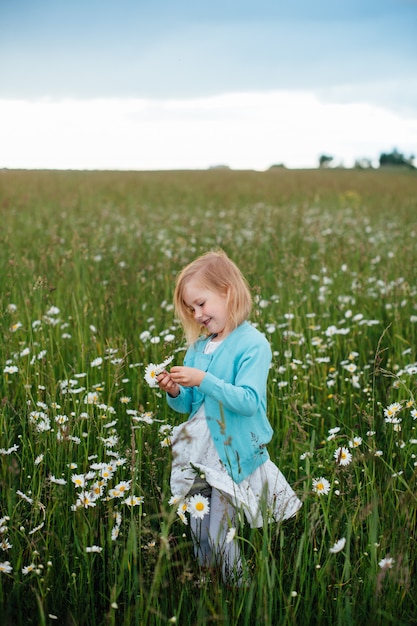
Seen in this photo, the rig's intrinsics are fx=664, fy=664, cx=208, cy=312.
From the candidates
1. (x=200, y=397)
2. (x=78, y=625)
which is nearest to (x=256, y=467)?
(x=200, y=397)

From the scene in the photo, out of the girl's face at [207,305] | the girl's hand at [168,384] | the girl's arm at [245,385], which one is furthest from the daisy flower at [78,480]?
the girl's face at [207,305]

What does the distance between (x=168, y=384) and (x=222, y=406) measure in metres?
0.20

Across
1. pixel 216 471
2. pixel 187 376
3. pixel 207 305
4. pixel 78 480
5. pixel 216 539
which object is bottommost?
pixel 216 539

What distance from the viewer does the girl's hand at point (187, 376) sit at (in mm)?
2082

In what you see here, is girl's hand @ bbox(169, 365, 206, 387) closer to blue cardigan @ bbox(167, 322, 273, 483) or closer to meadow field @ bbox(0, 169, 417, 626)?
blue cardigan @ bbox(167, 322, 273, 483)

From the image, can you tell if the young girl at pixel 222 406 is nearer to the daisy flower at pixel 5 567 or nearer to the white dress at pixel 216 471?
the white dress at pixel 216 471

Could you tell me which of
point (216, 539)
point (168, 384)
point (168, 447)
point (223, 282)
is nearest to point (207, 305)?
point (223, 282)

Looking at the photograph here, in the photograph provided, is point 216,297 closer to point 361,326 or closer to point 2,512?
point 2,512

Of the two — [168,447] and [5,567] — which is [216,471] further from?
[5,567]

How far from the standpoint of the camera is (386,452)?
288 cm

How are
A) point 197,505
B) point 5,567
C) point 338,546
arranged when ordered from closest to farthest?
1. point 338,546
2. point 5,567
3. point 197,505

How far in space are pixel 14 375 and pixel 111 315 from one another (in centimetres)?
94

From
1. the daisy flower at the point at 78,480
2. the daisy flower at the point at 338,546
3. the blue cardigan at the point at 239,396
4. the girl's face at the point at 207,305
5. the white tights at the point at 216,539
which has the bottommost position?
the white tights at the point at 216,539

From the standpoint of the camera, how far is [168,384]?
86.4 inches
